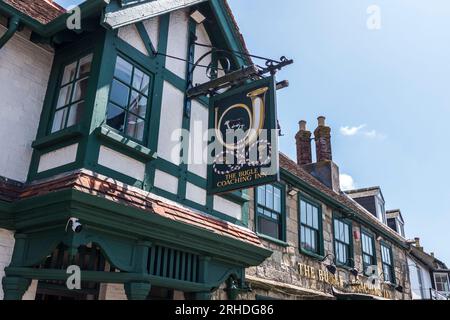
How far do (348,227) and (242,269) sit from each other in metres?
7.54

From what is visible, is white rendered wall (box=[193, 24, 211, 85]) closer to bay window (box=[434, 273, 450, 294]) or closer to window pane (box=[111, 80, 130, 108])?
Answer: window pane (box=[111, 80, 130, 108])

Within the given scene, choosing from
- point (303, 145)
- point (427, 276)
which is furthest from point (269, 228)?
point (427, 276)

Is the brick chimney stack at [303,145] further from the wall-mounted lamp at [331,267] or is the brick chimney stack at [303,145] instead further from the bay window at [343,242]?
the wall-mounted lamp at [331,267]

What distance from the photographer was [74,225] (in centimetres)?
484

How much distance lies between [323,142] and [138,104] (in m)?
11.3

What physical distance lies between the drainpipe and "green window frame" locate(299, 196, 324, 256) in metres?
8.03

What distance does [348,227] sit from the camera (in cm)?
1402

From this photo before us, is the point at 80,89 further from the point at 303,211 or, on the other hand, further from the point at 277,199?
the point at 303,211

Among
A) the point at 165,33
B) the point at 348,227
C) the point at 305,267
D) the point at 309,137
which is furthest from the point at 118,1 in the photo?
the point at 309,137

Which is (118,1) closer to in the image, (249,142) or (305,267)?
(249,142)

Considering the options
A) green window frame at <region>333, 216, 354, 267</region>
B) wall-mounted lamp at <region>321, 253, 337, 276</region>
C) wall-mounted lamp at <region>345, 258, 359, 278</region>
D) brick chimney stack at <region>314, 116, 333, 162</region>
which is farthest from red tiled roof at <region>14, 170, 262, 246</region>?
brick chimney stack at <region>314, 116, 333, 162</region>

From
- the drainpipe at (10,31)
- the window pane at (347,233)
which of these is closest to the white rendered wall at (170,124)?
the drainpipe at (10,31)

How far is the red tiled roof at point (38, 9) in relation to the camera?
20.0 ft

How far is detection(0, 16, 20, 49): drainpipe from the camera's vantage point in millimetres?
5668
